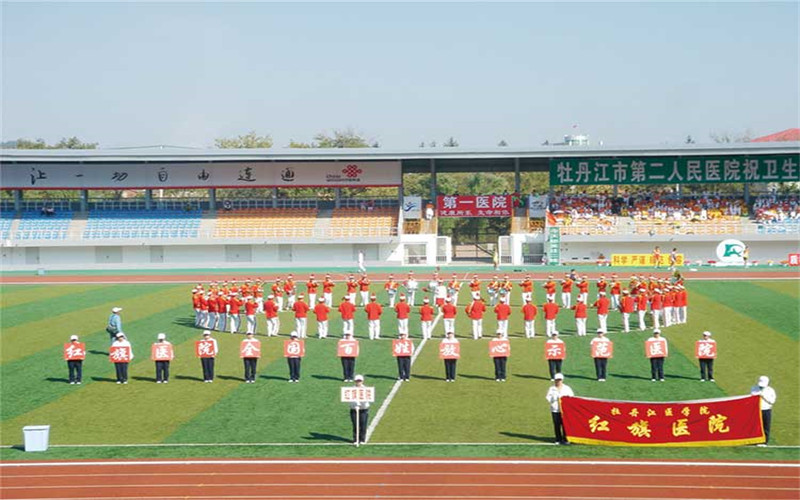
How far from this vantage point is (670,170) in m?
60.5

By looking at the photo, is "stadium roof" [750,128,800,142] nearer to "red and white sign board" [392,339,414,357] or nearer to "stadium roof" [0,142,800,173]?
"stadium roof" [0,142,800,173]

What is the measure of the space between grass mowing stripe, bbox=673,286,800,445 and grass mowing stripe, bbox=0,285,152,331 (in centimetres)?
2093

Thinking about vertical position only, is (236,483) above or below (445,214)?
below

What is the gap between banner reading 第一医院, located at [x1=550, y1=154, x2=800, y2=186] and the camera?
5988cm

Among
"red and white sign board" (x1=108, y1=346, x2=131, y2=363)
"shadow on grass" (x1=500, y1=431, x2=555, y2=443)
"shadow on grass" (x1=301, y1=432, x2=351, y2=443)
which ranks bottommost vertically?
"shadow on grass" (x1=301, y1=432, x2=351, y2=443)

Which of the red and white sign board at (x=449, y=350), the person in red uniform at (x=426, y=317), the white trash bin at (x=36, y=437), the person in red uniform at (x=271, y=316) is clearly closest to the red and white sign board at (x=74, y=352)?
the white trash bin at (x=36, y=437)

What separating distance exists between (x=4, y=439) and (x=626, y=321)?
60.0 ft

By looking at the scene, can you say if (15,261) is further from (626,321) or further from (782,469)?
(782,469)

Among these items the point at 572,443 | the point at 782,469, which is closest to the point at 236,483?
the point at 572,443

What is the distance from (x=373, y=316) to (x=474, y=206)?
32.4 meters

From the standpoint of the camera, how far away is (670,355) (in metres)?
26.5

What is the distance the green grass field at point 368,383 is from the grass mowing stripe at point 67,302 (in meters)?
2.20

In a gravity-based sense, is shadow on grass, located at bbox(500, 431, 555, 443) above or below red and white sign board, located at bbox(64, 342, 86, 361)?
below

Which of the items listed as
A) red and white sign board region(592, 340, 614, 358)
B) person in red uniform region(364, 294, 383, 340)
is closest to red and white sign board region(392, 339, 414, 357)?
red and white sign board region(592, 340, 614, 358)
